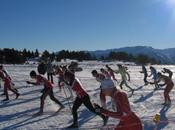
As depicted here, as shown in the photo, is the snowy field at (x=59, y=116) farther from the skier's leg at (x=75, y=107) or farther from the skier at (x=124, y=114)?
the skier at (x=124, y=114)

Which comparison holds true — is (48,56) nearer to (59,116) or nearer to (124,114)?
(59,116)

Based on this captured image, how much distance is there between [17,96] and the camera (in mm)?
20375

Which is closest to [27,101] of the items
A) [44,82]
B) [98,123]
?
[44,82]

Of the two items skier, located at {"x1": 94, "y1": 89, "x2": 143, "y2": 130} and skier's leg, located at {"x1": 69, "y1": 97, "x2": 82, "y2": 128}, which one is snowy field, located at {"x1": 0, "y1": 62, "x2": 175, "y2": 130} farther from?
skier, located at {"x1": 94, "y1": 89, "x2": 143, "y2": 130}

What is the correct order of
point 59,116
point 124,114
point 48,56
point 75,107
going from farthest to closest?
point 48,56 < point 59,116 < point 75,107 < point 124,114

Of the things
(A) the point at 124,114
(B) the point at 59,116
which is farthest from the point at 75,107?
(A) the point at 124,114

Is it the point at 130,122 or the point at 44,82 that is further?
the point at 44,82

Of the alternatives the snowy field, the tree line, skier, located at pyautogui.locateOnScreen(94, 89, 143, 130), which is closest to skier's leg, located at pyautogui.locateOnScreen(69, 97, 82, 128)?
the snowy field

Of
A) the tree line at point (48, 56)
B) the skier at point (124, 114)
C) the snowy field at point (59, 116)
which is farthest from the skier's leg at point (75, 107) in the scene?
the tree line at point (48, 56)

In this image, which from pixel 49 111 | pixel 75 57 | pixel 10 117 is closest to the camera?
pixel 10 117

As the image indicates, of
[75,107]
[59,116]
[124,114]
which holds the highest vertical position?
[124,114]

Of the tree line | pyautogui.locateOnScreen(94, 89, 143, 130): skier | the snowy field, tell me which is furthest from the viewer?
the tree line

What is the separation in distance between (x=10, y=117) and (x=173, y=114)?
6092 mm

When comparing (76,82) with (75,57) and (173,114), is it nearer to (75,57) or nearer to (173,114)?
(173,114)
